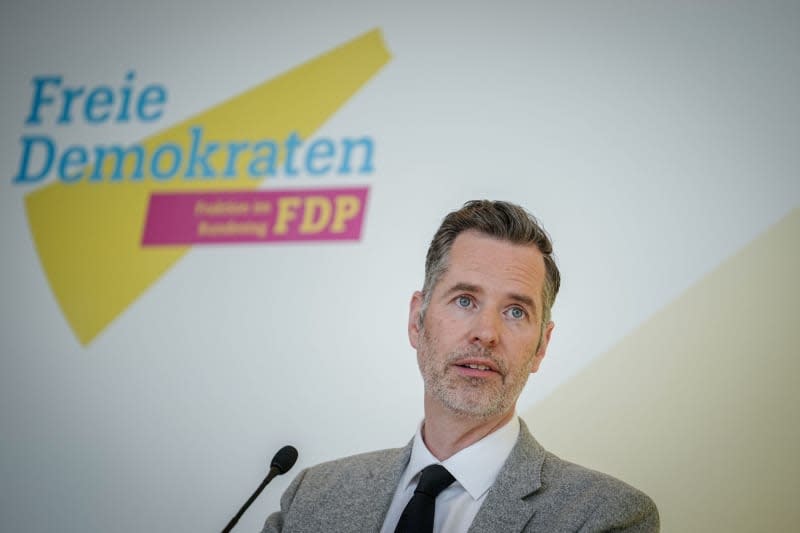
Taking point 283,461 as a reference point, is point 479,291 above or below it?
above

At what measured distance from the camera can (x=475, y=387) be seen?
67.5 inches

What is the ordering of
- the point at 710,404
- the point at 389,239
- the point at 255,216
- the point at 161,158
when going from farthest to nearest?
the point at 161,158 < the point at 255,216 < the point at 389,239 < the point at 710,404

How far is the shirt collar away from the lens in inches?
65.2

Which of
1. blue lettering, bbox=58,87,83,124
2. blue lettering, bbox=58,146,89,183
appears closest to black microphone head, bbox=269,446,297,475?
blue lettering, bbox=58,146,89,183

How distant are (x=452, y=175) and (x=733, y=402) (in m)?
1.23

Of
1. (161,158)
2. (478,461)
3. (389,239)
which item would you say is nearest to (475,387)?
(478,461)

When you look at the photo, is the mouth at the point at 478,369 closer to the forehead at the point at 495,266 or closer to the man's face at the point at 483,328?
the man's face at the point at 483,328

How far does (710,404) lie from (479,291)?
105 cm

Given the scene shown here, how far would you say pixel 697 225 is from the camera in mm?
2473

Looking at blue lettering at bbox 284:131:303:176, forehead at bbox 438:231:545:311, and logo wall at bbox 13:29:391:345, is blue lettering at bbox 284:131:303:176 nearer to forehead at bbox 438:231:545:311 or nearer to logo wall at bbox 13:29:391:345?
logo wall at bbox 13:29:391:345

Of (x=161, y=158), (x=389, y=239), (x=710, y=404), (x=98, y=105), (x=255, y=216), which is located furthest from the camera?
(x=98, y=105)

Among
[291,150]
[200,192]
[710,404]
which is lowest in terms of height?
[710,404]

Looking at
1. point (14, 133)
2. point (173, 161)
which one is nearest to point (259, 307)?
point (173, 161)

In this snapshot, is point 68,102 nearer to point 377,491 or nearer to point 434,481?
point 377,491
